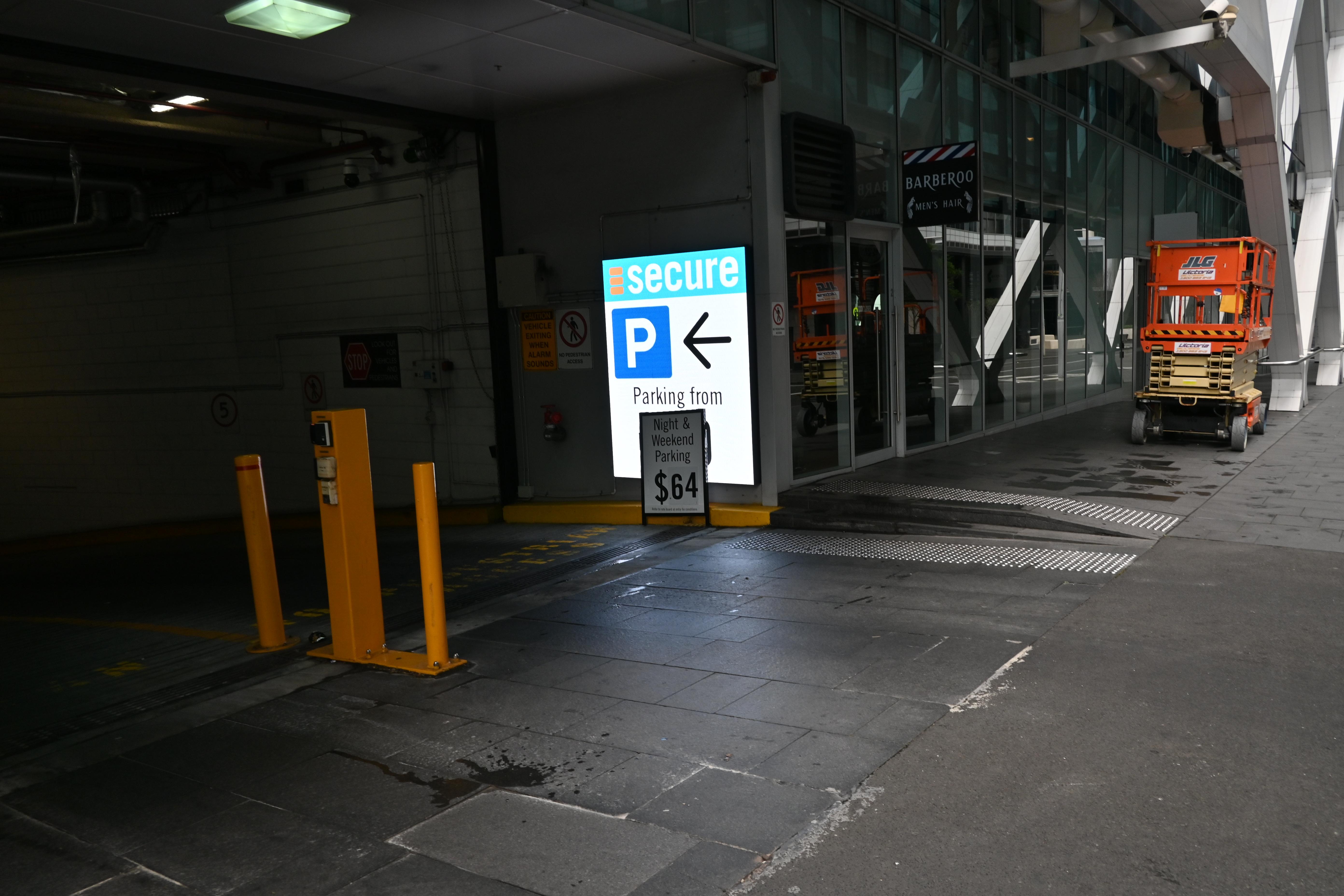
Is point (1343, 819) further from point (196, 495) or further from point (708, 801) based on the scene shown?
point (196, 495)

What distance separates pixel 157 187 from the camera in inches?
570

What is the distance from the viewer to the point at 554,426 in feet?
36.2

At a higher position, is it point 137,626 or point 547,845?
point 547,845

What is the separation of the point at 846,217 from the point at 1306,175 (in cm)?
1389

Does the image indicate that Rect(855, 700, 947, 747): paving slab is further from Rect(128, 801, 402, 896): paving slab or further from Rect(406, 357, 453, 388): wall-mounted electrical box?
Rect(406, 357, 453, 388): wall-mounted electrical box

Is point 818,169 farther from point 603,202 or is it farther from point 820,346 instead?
A: point 603,202

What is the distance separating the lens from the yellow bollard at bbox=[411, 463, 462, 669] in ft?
18.1

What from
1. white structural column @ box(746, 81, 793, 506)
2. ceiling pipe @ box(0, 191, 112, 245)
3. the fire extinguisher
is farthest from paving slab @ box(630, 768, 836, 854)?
ceiling pipe @ box(0, 191, 112, 245)

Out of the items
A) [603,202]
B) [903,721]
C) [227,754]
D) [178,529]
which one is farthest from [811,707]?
[178,529]

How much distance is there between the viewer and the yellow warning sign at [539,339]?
36.0 ft

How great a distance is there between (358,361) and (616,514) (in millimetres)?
4695

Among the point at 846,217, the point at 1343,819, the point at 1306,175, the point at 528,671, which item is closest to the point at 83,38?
the point at 528,671

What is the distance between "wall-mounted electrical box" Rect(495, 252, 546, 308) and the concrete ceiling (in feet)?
5.35

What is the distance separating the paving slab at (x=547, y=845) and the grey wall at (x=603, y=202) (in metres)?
6.11
